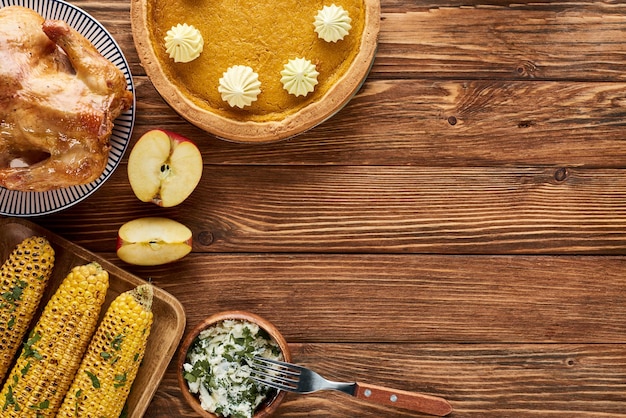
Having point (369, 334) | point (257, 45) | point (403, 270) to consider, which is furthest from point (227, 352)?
point (257, 45)

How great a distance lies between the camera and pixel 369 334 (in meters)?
2.79

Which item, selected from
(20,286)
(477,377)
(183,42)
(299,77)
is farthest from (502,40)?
(20,286)

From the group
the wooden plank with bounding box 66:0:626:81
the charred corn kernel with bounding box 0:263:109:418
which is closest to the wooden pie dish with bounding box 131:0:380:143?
the wooden plank with bounding box 66:0:626:81

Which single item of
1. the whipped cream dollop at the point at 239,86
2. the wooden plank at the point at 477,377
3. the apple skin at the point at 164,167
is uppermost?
the whipped cream dollop at the point at 239,86

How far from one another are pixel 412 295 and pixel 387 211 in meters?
0.35

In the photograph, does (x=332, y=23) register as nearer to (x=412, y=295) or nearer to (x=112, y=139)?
(x=112, y=139)

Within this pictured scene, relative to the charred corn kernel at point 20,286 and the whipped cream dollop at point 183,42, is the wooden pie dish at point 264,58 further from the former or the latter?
the charred corn kernel at point 20,286

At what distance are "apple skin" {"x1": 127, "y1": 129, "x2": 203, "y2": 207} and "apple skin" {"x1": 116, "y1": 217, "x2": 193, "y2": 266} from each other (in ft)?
0.34

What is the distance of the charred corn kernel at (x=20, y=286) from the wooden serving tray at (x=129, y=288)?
111mm

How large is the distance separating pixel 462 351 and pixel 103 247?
4.84 ft

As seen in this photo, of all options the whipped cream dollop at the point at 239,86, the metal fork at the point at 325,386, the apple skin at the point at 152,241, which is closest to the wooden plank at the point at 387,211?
the apple skin at the point at 152,241

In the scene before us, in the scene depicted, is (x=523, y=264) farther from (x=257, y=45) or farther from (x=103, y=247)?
(x=103, y=247)

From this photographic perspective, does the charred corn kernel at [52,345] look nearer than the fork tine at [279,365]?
Yes

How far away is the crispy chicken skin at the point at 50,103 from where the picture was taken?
219cm
